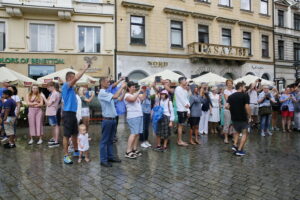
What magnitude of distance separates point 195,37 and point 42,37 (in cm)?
1259

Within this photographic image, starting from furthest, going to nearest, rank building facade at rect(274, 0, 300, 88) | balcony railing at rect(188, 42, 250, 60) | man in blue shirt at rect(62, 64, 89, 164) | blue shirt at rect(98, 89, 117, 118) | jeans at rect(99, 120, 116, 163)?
building facade at rect(274, 0, 300, 88), balcony railing at rect(188, 42, 250, 60), man in blue shirt at rect(62, 64, 89, 164), jeans at rect(99, 120, 116, 163), blue shirt at rect(98, 89, 117, 118)

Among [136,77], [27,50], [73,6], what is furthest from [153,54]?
[27,50]

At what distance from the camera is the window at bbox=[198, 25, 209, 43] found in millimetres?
22031

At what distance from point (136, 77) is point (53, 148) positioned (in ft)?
41.5

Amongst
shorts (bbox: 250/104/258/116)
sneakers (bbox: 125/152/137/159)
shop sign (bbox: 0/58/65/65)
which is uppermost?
shop sign (bbox: 0/58/65/65)

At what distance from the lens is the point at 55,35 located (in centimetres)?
1728

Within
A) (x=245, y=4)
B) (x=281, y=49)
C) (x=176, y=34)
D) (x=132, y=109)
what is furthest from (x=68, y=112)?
(x=281, y=49)

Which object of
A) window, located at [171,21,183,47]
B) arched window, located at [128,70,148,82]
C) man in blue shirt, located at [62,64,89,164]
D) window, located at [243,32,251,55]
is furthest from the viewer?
window, located at [243,32,251,55]

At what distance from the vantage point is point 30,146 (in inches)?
298

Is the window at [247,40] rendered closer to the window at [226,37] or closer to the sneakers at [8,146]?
the window at [226,37]

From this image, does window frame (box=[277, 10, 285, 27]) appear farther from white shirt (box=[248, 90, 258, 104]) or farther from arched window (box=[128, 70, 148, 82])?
white shirt (box=[248, 90, 258, 104])

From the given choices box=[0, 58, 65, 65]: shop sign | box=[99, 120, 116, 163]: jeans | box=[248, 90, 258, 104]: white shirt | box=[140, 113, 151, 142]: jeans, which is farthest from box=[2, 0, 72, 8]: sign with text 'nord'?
box=[99, 120, 116, 163]: jeans

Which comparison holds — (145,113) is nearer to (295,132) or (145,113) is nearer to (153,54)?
(295,132)

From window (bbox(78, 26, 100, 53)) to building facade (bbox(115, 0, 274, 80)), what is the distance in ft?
5.23
